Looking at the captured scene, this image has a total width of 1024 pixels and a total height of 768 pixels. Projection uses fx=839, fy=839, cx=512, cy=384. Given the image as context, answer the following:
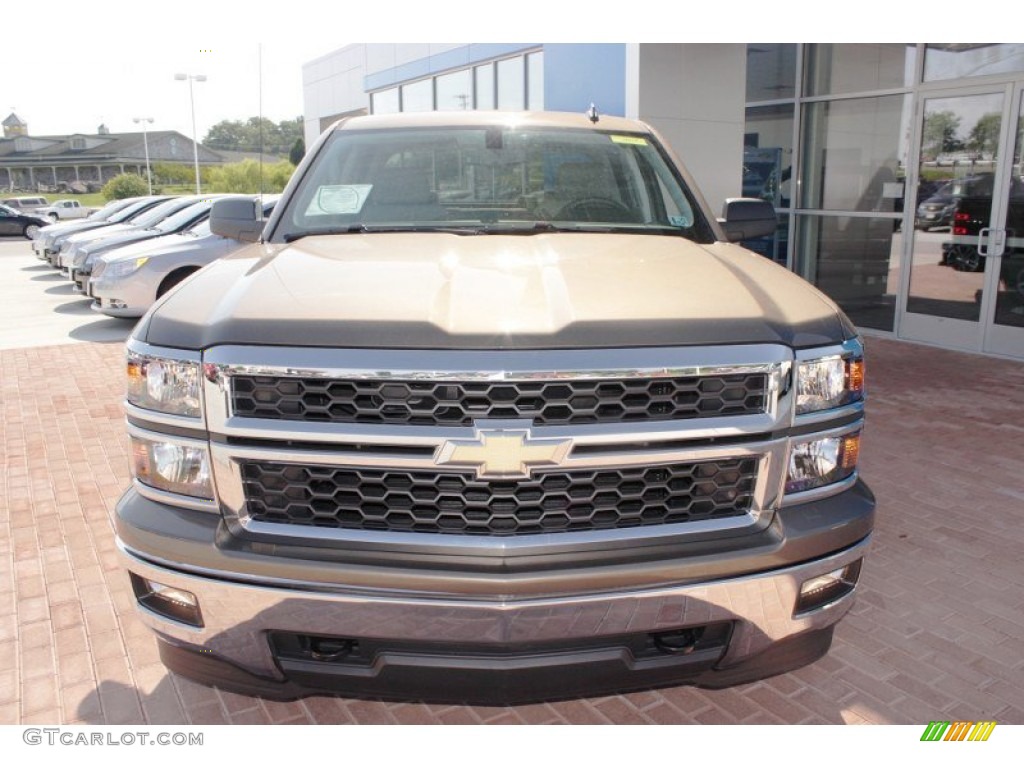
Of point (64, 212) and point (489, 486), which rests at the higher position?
point (64, 212)

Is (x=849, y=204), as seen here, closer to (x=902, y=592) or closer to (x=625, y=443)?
(x=902, y=592)

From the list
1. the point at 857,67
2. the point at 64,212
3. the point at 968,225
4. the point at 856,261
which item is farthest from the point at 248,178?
the point at 968,225

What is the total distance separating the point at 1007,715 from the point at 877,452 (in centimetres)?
307

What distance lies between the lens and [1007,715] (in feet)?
9.58

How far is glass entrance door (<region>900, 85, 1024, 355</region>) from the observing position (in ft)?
28.2

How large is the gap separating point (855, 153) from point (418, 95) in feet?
35.8

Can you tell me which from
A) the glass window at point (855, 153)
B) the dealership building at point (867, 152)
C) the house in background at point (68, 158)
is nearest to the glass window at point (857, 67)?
the dealership building at point (867, 152)

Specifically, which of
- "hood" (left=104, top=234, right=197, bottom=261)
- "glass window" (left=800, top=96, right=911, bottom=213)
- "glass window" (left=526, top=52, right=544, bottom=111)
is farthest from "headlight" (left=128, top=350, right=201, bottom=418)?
"glass window" (left=526, top=52, right=544, bottom=111)

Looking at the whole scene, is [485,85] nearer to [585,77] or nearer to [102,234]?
[585,77]

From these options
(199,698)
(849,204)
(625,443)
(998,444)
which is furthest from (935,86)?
(199,698)

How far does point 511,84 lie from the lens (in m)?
14.7

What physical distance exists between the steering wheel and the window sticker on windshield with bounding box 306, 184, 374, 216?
0.81 meters
